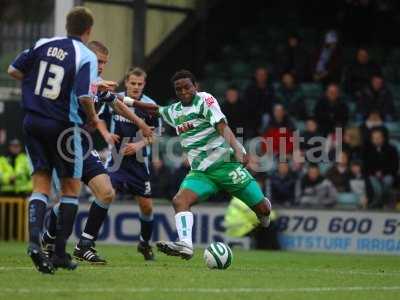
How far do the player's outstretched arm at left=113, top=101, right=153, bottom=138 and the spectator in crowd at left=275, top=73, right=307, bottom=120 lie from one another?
9.86 m

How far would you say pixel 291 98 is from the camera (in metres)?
22.4

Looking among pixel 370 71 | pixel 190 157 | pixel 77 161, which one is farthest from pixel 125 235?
pixel 77 161

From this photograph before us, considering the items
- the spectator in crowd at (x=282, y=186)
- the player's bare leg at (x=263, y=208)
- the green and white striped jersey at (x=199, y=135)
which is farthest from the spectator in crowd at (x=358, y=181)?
the green and white striped jersey at (x=199, y=135)

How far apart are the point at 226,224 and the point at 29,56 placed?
10.1 m

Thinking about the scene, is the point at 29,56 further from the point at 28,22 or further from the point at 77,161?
the point at 28,22

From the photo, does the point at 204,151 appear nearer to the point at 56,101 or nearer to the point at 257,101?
the point at 56,101

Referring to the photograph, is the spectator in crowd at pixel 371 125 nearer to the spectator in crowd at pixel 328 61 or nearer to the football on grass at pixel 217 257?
the spectator in crowd at pixel 328 61

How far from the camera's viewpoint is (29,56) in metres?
10.1

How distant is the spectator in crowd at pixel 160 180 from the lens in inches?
825

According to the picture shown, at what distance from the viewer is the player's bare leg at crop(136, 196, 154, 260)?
13.6 metres

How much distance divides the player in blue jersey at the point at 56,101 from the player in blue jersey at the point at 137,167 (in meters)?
3.21

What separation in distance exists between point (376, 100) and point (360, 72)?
1.09 meters

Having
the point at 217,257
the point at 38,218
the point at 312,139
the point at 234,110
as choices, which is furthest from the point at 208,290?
the point at 234,110

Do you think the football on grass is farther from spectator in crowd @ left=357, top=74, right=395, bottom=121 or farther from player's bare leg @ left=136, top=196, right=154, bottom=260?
spectator in crowd @ left=357, top=74, right=395, bottom=121
